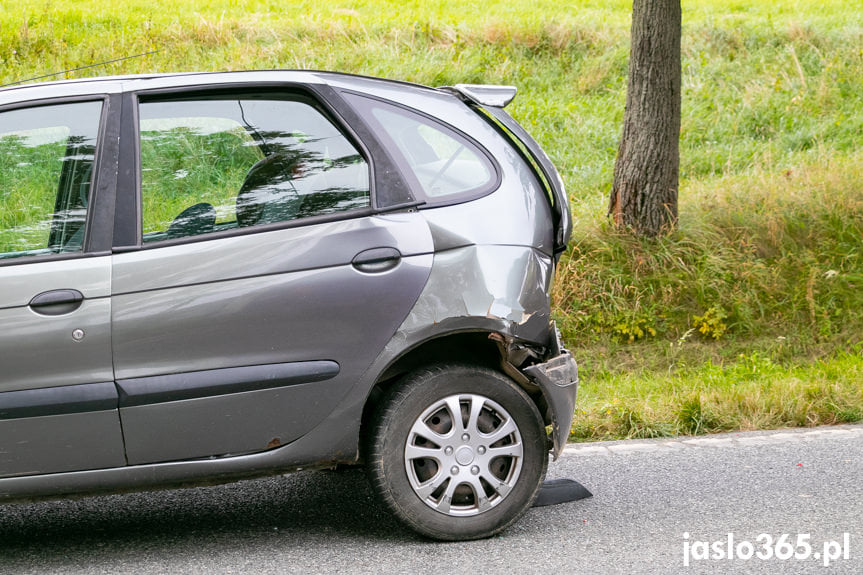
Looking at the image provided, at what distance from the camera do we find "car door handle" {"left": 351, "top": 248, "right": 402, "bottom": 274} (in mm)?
3797

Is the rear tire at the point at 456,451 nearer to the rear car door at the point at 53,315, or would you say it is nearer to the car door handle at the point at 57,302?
the rear car door at the point at 53,315

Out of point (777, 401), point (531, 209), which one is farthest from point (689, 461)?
point (531, 209)

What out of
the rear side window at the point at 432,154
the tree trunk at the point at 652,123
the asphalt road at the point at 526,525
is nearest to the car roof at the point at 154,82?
the rear side window at the point at 432,154

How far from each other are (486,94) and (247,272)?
4.36 feet

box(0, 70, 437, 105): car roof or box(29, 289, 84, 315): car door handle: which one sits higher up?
box(0, 70, 437, 105): car roof

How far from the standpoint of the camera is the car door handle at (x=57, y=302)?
355 centimetres

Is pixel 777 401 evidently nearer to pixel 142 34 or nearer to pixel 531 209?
pixel 531 209

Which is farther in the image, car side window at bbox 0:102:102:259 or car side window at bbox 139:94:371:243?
car side window at bbox 139:94:371:243

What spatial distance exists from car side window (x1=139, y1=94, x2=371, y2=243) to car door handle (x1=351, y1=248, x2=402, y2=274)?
22 cm

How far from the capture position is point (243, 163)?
3996 mm

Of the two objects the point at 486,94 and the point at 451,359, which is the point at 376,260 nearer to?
the point at 451,359

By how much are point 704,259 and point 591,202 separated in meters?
1.72

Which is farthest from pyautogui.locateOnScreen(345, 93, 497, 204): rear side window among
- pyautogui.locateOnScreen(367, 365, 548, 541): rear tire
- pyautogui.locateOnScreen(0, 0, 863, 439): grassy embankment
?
pyautogui.locateOnScreen(0, 0, 863, 439): grassy embankment

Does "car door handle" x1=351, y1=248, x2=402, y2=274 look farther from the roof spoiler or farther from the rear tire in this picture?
the roof spoiler
